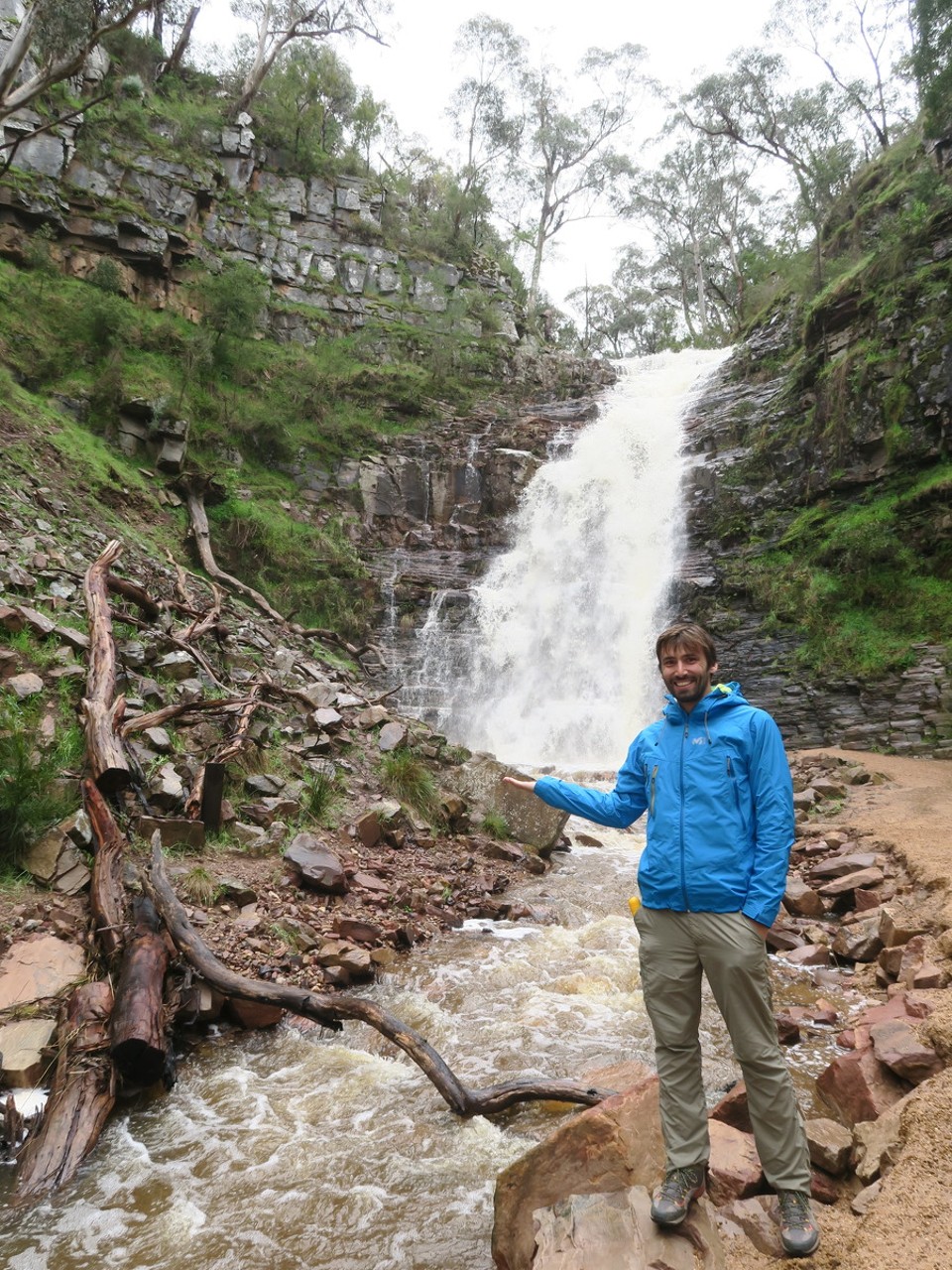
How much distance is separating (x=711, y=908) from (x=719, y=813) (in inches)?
12.3

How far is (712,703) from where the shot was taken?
2553mm

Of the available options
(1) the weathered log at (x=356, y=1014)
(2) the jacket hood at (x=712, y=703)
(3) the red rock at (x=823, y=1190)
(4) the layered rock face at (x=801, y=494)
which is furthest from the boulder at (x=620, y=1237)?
(4) the layered rock face at (x=801, y=494)

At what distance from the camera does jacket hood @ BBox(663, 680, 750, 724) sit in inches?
100.0

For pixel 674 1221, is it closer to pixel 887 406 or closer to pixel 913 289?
pixel 887 406

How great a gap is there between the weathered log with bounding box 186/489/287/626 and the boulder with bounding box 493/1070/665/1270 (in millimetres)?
11622

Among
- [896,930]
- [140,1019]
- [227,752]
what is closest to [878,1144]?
[896,930]

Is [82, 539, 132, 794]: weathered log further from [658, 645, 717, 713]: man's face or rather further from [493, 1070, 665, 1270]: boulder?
[658, 645, 717, 713]: man's face

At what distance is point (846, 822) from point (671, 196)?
122ft

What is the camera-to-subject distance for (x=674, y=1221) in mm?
2244

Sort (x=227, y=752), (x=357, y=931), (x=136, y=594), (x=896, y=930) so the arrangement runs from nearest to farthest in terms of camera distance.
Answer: (x=896, y=930), (x=357, y=931), (x=227, y=752), (x=136, y=594)

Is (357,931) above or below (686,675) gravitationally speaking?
below

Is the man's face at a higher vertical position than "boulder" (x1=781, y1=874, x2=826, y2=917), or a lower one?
higher

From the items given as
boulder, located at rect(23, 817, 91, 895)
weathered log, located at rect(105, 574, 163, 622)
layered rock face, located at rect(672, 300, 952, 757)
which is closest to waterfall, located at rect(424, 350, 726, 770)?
layered rock face, located at rect(672, 300, 952, 757)

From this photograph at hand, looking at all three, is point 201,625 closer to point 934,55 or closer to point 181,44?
point 934,55
